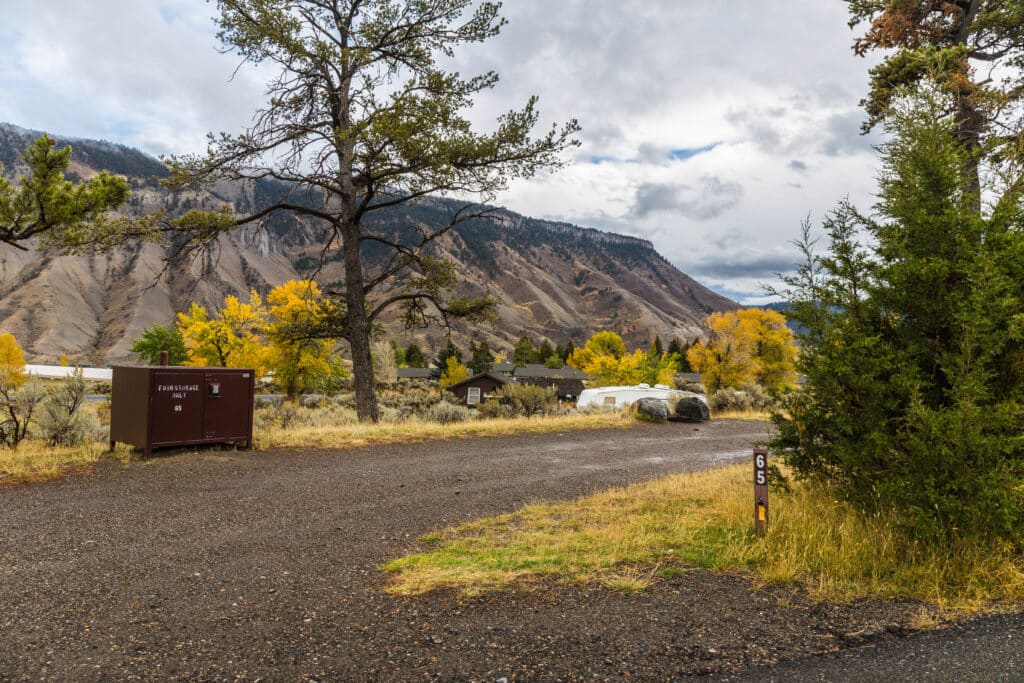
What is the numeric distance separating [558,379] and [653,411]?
194ft

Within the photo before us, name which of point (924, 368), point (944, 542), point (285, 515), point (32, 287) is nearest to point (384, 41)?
point (285, 515)

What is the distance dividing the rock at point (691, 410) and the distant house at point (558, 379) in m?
38.6

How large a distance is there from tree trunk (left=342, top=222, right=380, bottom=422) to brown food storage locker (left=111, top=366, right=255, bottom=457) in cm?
532

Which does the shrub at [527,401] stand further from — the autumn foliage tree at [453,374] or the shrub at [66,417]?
the autumn foliage tree at [453,374]

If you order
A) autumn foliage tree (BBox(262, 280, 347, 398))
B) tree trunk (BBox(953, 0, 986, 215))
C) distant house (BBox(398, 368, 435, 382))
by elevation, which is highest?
tree trunk (BBox(953, 0, 986, 215))

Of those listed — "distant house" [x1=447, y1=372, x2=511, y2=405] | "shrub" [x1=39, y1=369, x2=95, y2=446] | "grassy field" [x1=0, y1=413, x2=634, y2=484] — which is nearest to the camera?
"grassy field" [x1=0, y1=413, x2=634, y2=484]

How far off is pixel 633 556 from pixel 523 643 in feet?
6.24

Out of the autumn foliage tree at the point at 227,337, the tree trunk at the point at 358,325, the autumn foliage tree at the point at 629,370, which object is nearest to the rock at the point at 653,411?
the tree trunk at the point at 358,325

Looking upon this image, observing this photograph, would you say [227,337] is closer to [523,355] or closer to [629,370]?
[629,370]

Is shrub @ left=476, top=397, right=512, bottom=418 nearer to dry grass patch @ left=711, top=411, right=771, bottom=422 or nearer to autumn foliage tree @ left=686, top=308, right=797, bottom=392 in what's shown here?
dry grass patch @ left=711, top=411, right=771, bottom=422

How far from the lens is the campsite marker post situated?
5902 millimetres

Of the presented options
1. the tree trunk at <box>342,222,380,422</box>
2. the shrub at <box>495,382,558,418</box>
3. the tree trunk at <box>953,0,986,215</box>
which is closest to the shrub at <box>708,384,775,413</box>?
the shrub at <box>495,382,558,418</box>

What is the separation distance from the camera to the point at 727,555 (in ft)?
18.0

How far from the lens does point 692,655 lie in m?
3.78
